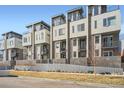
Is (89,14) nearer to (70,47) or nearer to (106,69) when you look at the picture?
(70,47)

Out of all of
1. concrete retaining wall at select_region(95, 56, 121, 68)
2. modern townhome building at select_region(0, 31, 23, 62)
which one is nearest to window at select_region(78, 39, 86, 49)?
concrete retaining wall at select_region(95, 56, 121, 68)

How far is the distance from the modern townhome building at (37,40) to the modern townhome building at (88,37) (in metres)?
2.82

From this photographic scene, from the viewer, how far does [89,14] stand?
2223 inches

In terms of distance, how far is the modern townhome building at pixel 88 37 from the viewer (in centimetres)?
5116

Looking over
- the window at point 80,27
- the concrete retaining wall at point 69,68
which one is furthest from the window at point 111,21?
the concrete retaining wall at point 69,68

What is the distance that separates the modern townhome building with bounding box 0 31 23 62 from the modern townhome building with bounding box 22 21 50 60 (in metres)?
8.76

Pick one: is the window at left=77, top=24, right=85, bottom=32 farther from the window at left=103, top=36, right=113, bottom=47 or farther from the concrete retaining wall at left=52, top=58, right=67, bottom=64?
the concrete retaining wall at left=52, top=58, right=67, bottom=64

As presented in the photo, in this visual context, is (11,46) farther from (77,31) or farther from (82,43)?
(82,43)

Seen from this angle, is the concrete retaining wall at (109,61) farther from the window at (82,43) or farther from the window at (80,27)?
the window at (80,27)

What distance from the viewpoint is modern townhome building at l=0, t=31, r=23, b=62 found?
85500mm

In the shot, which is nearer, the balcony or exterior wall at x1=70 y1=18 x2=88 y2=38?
the balcony

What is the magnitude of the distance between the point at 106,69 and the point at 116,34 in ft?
32.6

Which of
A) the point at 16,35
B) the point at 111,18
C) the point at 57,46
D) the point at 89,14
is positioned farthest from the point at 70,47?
the point at 16,35

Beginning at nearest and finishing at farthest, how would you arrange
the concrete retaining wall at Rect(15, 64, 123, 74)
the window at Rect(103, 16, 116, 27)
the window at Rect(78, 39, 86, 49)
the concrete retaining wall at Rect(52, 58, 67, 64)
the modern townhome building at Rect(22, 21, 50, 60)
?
the concrete retaining wall at Rect(15, 64, 123, 74)
the window at Rect(103, 16, 116, 27)
the window at Rect(78, 39, 86, 49)
the concrete retaining wall at Rect(52, 58, 67, 64)
the modern townhome building at Rect(22, 21, 50, 60)
